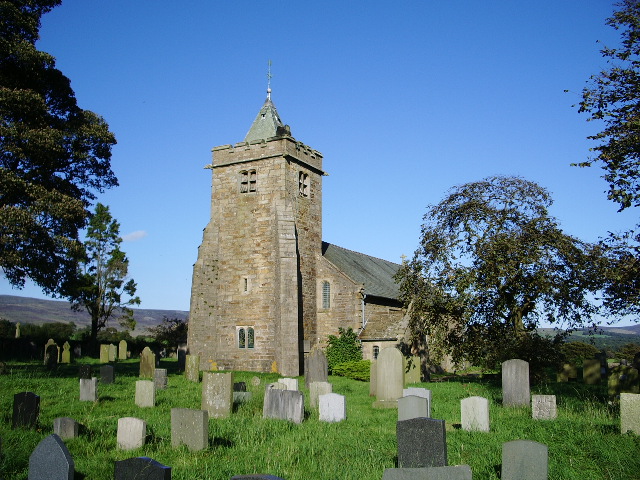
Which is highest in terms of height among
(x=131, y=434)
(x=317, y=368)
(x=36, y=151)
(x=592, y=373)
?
(x=36, y=151)

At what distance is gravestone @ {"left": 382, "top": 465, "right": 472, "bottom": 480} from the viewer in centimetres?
550

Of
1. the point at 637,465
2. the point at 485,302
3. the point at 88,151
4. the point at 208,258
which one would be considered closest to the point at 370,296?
the point at 208,258

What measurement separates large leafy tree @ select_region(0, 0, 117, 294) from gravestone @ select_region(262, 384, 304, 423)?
1164 cm

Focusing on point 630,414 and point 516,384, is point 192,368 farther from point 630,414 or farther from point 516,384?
point 630,414

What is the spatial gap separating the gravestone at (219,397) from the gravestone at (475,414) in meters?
5.11

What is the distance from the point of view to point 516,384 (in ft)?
47.1

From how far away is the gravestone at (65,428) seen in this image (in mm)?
9852

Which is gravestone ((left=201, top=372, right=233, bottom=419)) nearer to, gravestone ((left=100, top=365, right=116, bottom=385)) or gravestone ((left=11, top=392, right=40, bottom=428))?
gravestone ((left=11, top=392, right=40, bottom=428))

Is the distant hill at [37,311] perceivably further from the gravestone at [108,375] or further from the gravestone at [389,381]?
the gravestone at [389,381]

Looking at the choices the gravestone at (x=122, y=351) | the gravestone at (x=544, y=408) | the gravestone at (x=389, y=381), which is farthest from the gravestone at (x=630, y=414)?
the gravestone at (x=122, y=351)

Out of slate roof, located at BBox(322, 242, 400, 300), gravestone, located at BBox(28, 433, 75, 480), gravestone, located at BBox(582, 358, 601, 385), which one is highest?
slate roof, located at BBox(322, 242, 400, 300)

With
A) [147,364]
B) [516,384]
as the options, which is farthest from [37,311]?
[516,384]

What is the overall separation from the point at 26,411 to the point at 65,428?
1.12 metres

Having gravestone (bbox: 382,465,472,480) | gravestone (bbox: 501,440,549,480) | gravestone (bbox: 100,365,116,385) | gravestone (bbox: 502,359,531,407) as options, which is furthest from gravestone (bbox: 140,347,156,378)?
gravestone (bbox: 382,465,472,480)
